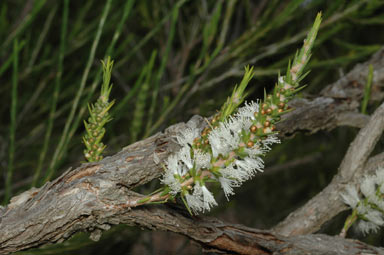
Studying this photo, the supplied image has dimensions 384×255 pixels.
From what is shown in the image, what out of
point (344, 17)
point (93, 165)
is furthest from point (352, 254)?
point (344, 17)

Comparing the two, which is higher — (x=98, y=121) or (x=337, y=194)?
(x=98, y=121)

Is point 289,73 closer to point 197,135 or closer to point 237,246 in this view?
point 197,135

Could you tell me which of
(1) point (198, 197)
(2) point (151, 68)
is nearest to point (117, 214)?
(1) point (198, 197)

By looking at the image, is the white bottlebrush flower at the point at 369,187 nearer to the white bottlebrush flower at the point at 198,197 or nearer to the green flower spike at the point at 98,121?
the white bottlebrush flower at the point at 198,197

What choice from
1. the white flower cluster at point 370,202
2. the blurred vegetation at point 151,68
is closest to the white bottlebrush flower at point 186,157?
the blurred vegetation at point 151,68

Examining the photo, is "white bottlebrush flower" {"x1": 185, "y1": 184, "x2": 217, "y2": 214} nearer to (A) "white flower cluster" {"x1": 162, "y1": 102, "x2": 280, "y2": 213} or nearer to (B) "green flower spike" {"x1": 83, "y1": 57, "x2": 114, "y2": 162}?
(A) "white flower cluster" {"x1": 162, "y1": 102, "x2": 280, "y2": 213}

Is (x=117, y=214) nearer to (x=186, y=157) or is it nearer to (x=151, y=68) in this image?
(x=186, y=157)

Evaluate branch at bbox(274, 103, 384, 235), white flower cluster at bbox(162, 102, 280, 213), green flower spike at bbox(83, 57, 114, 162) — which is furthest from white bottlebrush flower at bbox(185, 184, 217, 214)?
branch at bbox(274, 103, 384, 235)
